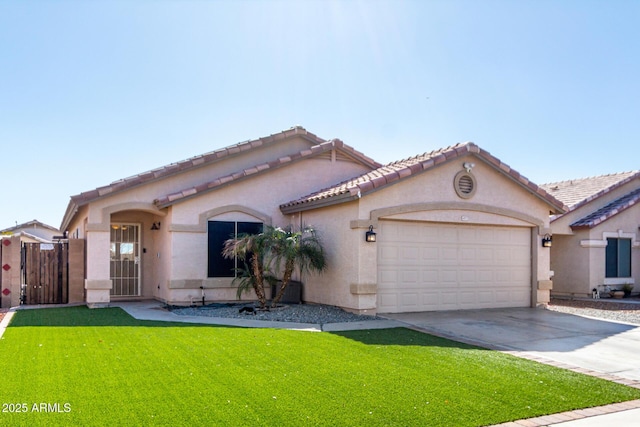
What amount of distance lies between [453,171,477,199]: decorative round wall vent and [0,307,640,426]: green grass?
17.2 ft

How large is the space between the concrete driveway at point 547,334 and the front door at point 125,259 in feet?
29.0

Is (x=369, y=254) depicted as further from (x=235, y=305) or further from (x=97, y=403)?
(x=97, y=403)

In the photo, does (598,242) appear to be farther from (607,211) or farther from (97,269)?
(97,269)

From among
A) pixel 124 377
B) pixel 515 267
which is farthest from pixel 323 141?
pixel 124 377

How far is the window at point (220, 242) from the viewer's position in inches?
601

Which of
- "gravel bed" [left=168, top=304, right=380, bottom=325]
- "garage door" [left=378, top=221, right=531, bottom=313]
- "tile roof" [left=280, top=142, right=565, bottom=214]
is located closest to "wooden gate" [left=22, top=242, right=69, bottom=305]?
"gravel bed" [left=168, top=304, right=380, bottom=325]

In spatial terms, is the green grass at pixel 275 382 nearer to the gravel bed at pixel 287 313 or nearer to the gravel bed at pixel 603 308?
the gravel bed at pixel 287 313

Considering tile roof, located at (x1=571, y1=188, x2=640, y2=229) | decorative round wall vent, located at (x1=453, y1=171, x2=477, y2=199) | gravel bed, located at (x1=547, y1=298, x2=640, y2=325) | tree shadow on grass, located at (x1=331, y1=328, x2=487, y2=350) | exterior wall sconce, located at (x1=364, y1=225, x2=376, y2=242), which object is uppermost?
decorative round wall vent, located at (x1=453, y1=171, x2=477, y2=199)

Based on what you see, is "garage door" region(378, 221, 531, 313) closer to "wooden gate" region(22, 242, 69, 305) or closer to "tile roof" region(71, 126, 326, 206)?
"tile roof" region(71, 126, 326, 206)

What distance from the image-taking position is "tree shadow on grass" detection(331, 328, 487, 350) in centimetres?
934

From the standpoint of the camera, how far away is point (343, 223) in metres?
13.4

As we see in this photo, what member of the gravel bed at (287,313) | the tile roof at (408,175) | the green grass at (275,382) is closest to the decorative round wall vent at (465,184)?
the tile roof at (408,175)

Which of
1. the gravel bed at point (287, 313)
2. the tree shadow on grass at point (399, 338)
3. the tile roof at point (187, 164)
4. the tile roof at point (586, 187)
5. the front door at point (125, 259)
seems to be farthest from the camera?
the tile roof at point (586, 187)

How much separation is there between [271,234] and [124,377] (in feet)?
22.9
